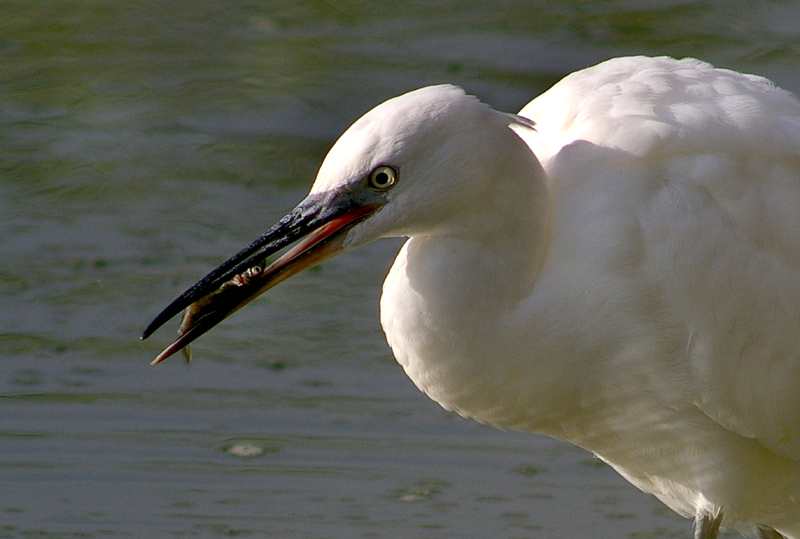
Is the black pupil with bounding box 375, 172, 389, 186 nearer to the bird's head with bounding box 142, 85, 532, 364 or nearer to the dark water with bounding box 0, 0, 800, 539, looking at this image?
the bird's head with bounding box 142, 85, 532, 364

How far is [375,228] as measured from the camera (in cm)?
293

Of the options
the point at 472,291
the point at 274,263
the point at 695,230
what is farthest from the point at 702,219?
the point at 274,263

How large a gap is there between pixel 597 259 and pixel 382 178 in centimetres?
52

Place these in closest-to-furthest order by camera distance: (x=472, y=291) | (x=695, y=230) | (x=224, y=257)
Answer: (x=472, y=291)
(x=695, y=230)
(x=224, y=257)

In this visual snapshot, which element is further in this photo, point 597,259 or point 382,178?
point 597,259

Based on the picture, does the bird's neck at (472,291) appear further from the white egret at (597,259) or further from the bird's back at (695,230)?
the bird's back at (695,230)

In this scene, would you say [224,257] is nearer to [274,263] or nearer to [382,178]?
[274,263]

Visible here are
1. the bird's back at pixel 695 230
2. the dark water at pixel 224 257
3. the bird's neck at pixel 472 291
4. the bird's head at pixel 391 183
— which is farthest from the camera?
the dark water at pixel 224 257

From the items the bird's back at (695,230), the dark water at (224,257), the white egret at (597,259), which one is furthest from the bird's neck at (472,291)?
the dark water at (224,257)

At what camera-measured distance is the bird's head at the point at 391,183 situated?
286 centimetres

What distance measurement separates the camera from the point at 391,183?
2896 millimetres

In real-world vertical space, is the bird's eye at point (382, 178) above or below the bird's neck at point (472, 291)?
above

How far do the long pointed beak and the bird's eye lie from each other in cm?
4

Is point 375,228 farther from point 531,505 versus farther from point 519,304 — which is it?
point 531,505
